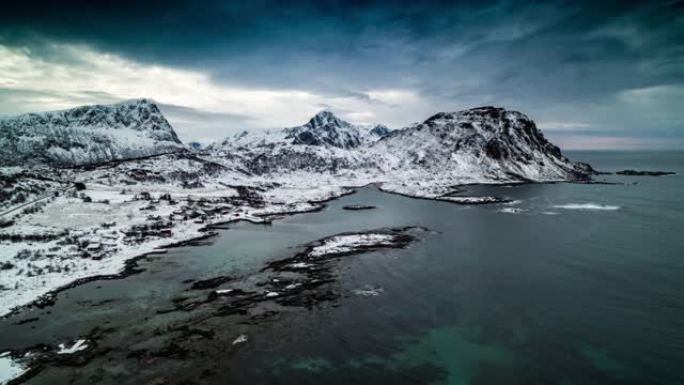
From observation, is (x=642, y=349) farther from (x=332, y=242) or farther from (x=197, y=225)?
(x=197, y=225)

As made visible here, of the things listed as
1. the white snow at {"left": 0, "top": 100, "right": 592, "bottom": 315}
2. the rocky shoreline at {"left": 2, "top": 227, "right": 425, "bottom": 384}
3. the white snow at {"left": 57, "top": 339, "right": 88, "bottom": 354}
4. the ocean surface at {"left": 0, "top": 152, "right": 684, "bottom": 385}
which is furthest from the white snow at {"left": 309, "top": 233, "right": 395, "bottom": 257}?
the white snow at {"left": 57, "top": 339, "right": 88, "bottom": 354}

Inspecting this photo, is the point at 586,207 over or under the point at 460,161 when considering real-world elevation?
under

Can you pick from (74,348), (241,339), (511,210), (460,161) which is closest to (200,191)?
(511,210)

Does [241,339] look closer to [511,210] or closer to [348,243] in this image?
[348,243]

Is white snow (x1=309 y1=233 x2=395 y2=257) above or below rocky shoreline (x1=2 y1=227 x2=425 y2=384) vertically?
above

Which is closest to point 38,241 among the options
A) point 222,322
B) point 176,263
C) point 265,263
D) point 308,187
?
point 176,263

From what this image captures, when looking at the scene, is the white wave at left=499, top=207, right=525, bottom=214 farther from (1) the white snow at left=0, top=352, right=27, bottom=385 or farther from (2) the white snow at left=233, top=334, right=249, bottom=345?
(1) the white snow at left=0, top=352, right=27, bottom=385

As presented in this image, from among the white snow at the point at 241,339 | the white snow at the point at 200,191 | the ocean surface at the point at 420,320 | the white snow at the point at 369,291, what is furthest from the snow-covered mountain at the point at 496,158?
the white snow at the point at 241,339

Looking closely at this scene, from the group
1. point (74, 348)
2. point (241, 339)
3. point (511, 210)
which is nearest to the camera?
point (74, 348)
